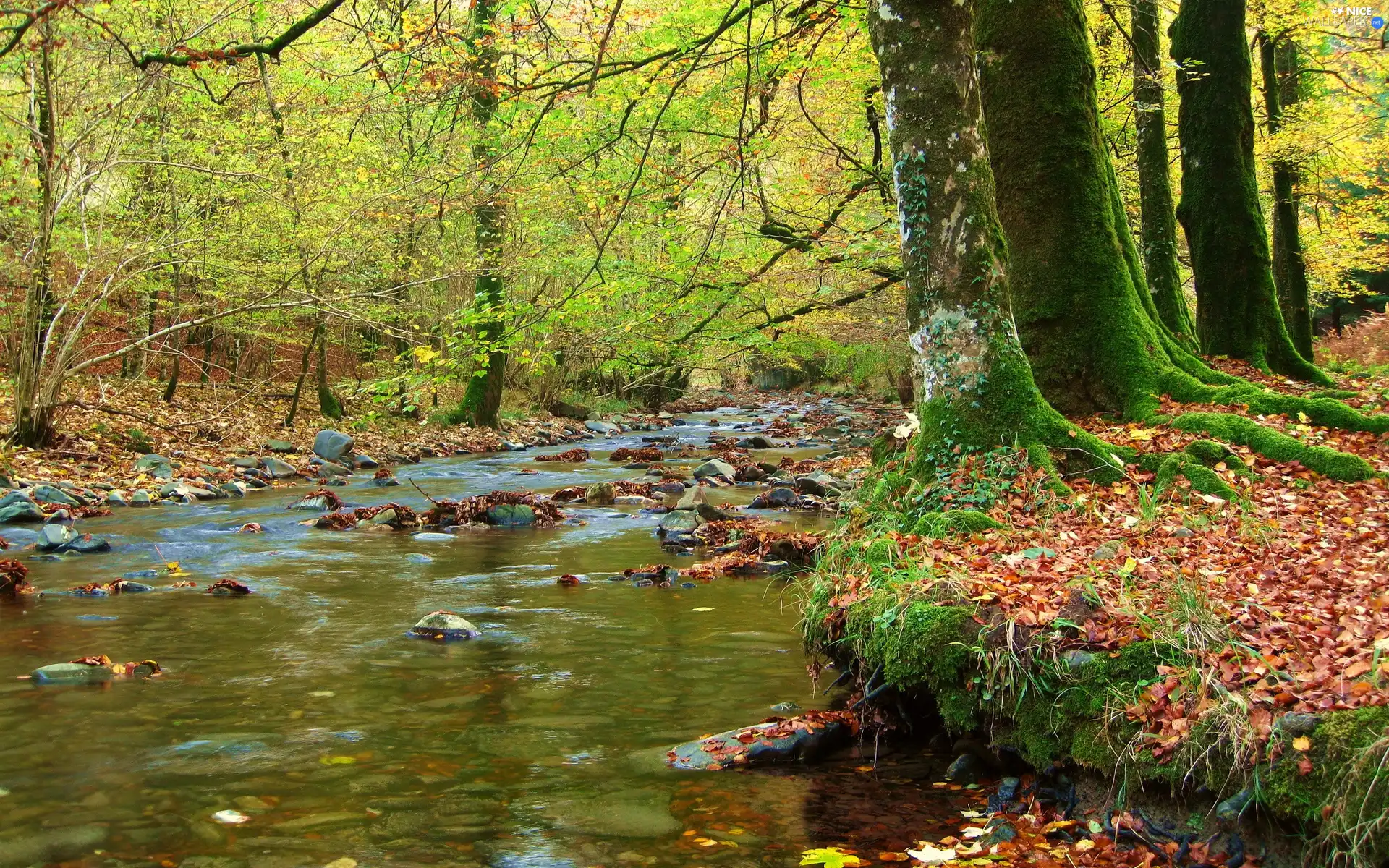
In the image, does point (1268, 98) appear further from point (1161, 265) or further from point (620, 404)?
point (620, 404)

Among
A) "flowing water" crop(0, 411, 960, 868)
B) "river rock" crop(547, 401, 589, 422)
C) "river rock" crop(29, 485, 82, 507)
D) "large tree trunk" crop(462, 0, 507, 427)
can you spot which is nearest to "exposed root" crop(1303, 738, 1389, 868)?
"flowing water" crop(0, 411, 960, 868)

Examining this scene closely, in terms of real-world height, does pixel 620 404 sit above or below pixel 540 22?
below

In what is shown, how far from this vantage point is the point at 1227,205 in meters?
12.0

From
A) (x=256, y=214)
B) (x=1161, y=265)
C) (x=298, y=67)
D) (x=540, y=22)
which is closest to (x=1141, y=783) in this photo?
(x=540, y=22)

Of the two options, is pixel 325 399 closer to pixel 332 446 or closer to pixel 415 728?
pixel 332 446

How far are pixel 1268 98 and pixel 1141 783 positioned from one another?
2067 cm

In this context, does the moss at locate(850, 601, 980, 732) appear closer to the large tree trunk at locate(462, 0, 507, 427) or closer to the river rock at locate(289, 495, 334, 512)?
the large tree trunk at locate(462, 0, 507, 427)

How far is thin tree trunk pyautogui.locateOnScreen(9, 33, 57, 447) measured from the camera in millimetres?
12672

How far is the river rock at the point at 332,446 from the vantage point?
1692 cm

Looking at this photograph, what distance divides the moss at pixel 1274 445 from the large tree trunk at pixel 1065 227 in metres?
0.42

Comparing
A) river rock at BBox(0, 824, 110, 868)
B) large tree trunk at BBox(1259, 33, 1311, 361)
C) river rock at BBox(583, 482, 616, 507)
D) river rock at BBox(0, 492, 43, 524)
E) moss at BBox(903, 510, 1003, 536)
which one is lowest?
river rock at BBox(0, 824, 110, 868)

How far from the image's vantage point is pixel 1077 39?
809 cm

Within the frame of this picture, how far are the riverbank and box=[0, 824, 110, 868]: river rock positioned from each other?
3343 mm

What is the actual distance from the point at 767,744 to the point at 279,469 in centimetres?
1289
